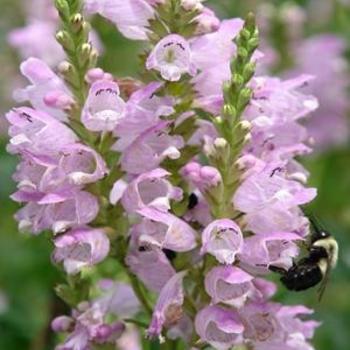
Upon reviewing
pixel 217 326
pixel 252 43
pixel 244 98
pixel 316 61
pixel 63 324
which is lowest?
pixel 316 61

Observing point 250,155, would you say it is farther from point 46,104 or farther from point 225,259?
point 46,104

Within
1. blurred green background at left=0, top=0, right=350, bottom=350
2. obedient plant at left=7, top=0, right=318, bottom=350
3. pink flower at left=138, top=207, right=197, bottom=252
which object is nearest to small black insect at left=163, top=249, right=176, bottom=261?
obedient plant at left=7, top=0, right=318, bottom=350

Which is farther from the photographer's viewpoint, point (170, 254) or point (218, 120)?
point (170, 254)

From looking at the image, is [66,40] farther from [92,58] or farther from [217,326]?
[217,326]

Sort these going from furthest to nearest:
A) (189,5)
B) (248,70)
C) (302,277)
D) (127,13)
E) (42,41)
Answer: (42,41), (302,277), (127,13), (189,5), (248,70)

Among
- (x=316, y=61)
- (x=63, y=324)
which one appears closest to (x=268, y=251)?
(x=63, y=324)

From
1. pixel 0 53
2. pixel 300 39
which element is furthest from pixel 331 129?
pixel 0 53
